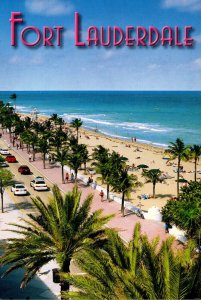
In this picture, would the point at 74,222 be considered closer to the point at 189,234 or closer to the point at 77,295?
the point at 77,295

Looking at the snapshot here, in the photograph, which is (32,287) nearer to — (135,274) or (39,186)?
(135,274)

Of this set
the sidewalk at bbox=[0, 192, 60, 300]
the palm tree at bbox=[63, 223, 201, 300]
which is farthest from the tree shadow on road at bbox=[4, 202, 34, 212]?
the palm tree at bbox=[63, 223, 201, 300]

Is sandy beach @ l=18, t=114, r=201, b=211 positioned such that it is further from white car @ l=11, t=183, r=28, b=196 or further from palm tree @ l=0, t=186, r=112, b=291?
palm tree @ l=0, t=186, r=112, b=291

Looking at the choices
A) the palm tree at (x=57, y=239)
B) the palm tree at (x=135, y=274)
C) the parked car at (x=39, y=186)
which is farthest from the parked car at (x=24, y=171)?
the palm tree at (x=135, y=274)

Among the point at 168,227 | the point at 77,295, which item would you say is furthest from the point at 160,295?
the point at 168,227

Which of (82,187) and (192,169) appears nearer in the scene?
(82,187)

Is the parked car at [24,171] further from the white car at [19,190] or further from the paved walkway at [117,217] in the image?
the white car at [19,190]

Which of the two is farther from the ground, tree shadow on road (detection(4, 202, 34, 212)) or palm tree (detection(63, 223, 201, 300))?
palm tree (detection(63, 223, 201, 300))
